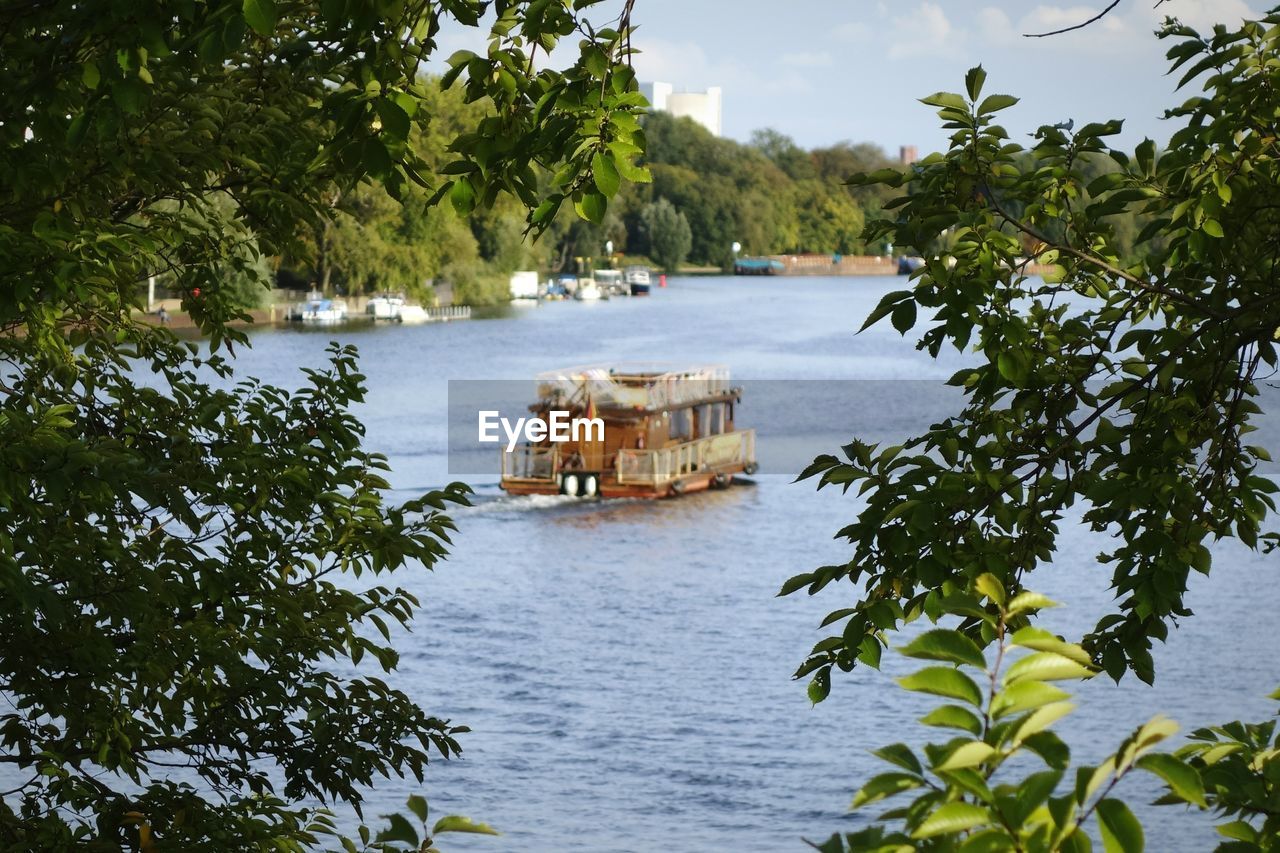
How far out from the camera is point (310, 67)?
185 inches

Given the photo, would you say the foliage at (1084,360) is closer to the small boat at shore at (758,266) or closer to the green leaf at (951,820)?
the green leaf at (951,820)

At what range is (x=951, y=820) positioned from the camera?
1.69 metres

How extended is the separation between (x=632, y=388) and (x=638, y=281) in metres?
78.3

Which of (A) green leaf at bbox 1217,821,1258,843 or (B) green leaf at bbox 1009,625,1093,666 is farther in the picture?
(A) green leaf at bbox 1217,821,1258,843

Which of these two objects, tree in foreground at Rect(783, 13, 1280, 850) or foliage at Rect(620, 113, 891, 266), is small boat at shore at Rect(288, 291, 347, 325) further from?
tree in foreground at Rect(783, 13, 1280, 850)

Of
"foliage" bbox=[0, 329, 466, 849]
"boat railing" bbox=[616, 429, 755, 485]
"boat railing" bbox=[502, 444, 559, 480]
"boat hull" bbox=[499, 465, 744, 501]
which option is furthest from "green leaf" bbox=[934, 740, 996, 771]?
"boat railing" bbox=[616, 429, 755, 485]

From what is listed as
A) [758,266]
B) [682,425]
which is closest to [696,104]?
[758,266]

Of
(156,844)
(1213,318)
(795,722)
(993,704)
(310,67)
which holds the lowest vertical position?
(795,722)

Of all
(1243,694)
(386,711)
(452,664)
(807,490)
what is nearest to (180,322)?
(807,490)

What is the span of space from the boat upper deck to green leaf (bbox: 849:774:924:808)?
32156 millimetres

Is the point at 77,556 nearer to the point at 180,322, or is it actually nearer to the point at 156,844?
the point at 156,844

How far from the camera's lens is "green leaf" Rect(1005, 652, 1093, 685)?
1742 mm

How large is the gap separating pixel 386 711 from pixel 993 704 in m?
5.10

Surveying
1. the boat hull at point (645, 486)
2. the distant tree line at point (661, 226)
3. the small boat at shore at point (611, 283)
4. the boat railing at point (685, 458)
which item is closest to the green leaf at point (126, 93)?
the boat hull at point (645, 486)
